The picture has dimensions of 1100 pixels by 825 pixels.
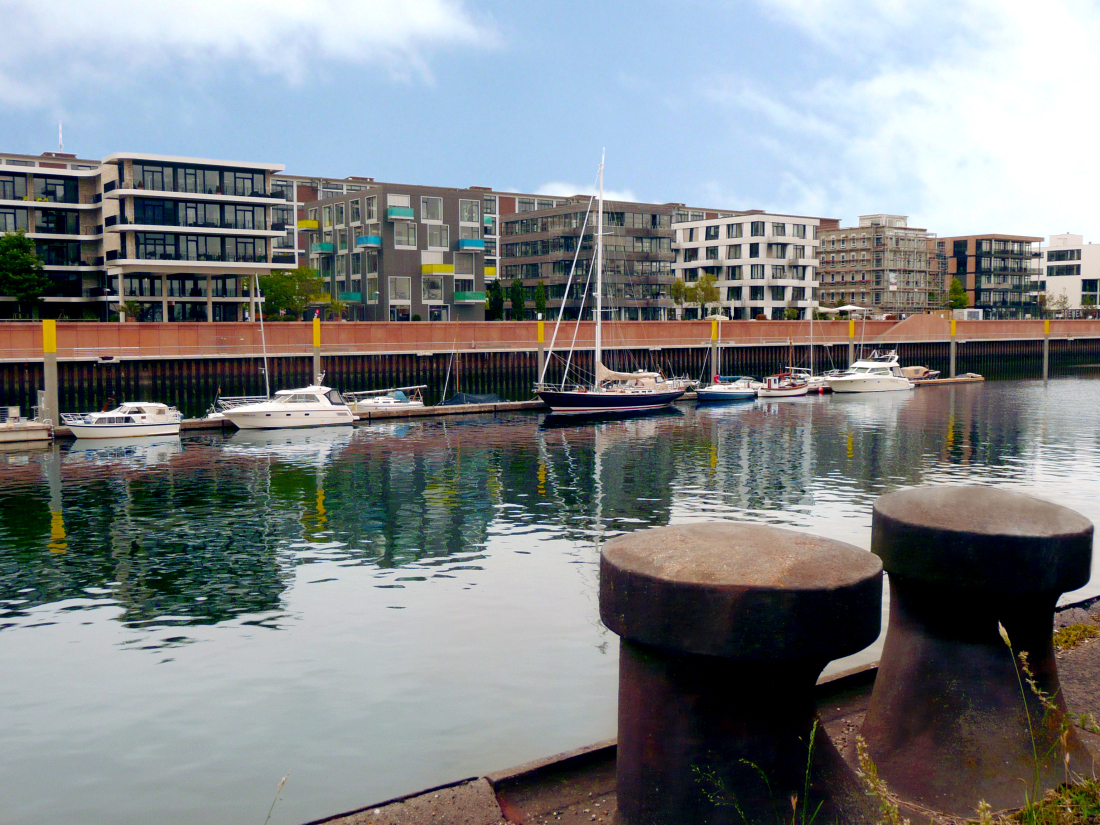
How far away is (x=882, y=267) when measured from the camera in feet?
544

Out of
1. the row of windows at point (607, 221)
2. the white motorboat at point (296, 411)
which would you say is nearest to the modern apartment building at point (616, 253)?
the row of windows at point (607, 221)

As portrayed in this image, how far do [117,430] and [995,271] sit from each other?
16209 centimetres

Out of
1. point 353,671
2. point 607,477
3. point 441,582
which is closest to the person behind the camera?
point 353,671

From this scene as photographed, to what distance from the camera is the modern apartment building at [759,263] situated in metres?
142

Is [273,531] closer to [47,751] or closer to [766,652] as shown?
[47,751]

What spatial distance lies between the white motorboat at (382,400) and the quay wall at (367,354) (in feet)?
13.9

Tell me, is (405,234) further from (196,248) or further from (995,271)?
(995,271)

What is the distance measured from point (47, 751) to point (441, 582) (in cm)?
944

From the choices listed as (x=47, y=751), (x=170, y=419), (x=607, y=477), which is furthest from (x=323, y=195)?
(x=47, y=751)

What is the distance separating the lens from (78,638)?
1755 centimetres

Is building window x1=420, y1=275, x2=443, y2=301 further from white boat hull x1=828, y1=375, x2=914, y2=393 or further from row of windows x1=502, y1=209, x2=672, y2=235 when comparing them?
white boat hull x1=828, y1=375, x2=914, y2=393

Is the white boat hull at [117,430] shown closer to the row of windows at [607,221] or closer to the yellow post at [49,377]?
the yellow post at [49,377]

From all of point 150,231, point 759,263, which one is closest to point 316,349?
point 150,231

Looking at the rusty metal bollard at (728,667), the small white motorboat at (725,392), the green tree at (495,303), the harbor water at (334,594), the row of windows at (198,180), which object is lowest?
the harbor water at (334,594)
